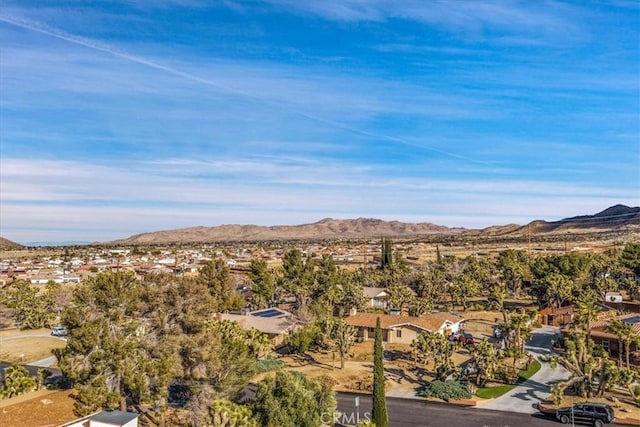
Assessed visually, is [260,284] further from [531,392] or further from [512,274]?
[531,392]

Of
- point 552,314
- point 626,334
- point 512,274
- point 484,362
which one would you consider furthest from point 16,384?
point 512,274

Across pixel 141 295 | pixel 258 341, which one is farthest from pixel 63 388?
pixel 258 341

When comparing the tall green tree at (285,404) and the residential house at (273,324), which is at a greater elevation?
the tall green tree at (285,404)

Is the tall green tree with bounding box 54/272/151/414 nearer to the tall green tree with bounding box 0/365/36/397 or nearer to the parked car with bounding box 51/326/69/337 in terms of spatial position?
the tall green tree with bounding box 0/365/36/397

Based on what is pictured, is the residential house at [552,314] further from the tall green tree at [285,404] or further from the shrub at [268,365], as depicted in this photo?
the tall green tree at [285,404]

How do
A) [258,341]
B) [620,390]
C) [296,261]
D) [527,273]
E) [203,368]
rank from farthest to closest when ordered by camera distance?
[527,273], [296,261], [258,341], [620,390], [203,368]

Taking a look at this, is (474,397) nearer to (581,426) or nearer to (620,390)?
(581,426)

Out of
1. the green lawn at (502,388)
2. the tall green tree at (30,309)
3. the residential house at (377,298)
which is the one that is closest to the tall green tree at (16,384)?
the green lawn at (502,388)
